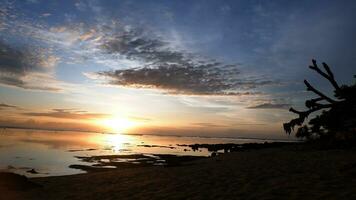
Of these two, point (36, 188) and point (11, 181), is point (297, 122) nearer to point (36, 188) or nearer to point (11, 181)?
point (36, 188)

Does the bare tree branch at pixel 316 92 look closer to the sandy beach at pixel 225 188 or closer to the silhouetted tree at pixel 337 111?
the silhouetted tree at pixel 337 111

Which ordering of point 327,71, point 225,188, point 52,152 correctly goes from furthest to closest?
point 52,152
point 225,188
point 327,71

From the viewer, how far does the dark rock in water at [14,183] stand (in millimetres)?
15695

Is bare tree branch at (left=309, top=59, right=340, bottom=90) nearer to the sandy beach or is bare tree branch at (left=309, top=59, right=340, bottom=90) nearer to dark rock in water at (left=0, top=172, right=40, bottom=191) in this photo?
the sandy beach

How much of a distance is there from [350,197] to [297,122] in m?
2.44

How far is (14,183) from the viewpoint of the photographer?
16078mm

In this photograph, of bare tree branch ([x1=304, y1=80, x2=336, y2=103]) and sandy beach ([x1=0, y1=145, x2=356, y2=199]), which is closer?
bare tree branch ([x1=304, y1=80, x2=336, y2=103])

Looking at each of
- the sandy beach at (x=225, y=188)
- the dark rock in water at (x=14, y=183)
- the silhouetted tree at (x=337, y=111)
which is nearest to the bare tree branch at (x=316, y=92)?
the silhouetted tree at (x=337, y=111)

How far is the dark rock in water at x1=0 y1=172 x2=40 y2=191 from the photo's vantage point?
15695 millimetres

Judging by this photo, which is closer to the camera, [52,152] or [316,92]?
[316,92]

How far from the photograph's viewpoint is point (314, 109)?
782 centimetres

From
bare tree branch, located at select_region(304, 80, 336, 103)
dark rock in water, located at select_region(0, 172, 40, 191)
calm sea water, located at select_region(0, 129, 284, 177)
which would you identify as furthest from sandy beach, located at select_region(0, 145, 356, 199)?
calm sea water, located at select_region(0, 129, 284, 177)

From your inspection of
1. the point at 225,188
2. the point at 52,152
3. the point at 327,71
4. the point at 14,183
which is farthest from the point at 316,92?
the point at 52,152

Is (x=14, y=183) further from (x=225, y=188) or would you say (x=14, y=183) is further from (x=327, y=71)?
(x=327, y=71)
